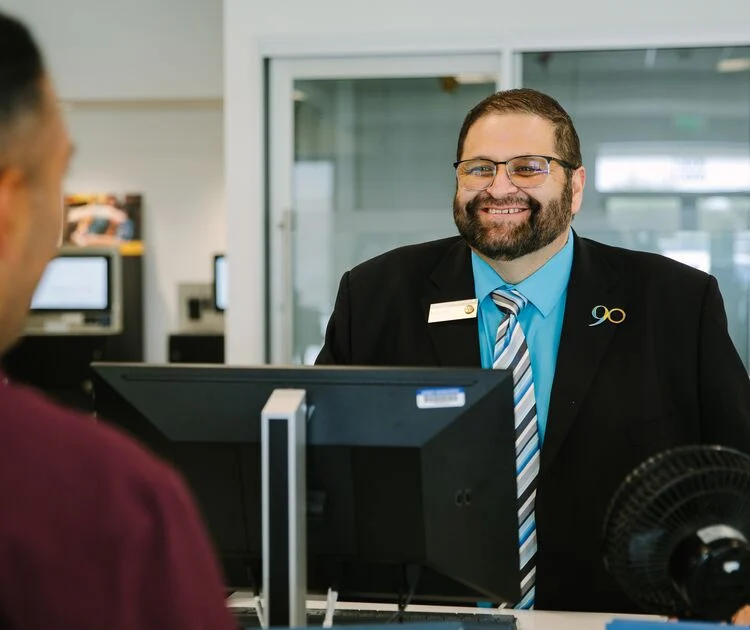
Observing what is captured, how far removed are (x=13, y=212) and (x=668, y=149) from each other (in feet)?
12.4

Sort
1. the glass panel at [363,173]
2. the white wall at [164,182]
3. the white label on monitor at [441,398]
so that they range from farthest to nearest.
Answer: the white wall at [164,182]
the glass panel at [363,173]
the white label on monitor at [441,398]

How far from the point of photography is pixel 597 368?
78.1 inches

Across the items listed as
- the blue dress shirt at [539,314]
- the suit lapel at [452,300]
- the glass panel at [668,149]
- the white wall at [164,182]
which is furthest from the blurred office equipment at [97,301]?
the blue dress shirt at [539,314]

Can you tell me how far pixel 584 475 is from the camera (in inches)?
76.4

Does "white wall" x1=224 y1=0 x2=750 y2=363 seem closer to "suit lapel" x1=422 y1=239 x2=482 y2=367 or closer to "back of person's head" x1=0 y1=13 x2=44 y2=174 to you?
"suit lapel" x1=422 y1=239 x2=482 y2=367

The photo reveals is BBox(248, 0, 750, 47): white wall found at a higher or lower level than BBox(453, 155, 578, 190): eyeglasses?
higher

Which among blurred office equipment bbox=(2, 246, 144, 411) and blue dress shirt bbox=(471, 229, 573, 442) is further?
blurred office equipment bbox=(2, 246, 144, 411)

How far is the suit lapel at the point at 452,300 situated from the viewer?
6.71 ft

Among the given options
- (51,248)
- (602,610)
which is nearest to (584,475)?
(602,610)

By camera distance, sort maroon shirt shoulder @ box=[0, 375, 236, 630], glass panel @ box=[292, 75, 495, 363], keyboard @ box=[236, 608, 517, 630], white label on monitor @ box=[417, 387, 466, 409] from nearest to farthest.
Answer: maroon shirt shoulder @ box=[0, 375, 236, 630] → white label on monitor @ box=[417, 387, 466, 409] → keyboard @ box=[236, 608, 517, 630] → glass panel @ box=[292, 75, 495, 363]

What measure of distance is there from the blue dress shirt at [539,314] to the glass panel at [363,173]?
2198 mm

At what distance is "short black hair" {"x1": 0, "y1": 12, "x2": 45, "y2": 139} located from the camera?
2.49 ft

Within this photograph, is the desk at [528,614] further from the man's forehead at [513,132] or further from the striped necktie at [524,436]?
the man's forehead at [513,132]

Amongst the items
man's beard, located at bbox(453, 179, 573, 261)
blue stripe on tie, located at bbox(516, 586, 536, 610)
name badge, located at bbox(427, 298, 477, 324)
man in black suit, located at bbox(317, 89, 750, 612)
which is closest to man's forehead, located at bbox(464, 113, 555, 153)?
man in black suit, located at bbox(317, 89, 750, 612)
